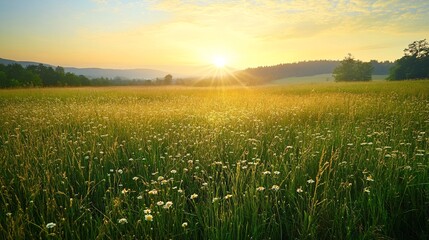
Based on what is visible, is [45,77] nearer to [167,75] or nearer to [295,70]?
[167,75]

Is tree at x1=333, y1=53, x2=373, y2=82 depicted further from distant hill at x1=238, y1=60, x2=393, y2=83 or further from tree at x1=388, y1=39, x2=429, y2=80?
distant hill at x1=238, y1=60, x2=393, y2=83

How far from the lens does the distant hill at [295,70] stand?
4160 inches

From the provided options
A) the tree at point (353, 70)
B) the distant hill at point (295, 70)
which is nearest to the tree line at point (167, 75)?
the tree at point (353, 70)

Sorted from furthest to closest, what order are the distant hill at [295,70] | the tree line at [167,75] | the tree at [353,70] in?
1. the distant hill at [295,70]
2. the tree at [353,70]
3. the tree line at [167,75]

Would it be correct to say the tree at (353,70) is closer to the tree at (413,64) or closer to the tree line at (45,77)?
the tree at (413,64)

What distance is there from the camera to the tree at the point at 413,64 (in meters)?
63.7

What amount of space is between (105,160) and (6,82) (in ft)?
239

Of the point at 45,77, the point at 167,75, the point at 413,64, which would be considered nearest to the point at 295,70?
the point at 413,64

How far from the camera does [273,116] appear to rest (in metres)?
7.95

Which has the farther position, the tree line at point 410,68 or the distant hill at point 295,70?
the distant hill at point 295,70

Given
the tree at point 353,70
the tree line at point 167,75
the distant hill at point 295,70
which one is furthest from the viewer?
the distant hill at point 295,70

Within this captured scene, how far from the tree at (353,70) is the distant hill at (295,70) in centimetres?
2264

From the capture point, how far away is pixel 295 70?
11206cm

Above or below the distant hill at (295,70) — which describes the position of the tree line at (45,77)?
below
